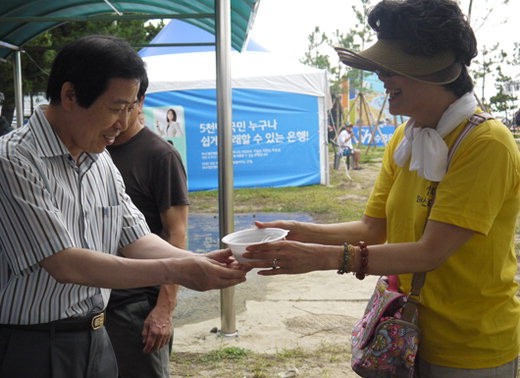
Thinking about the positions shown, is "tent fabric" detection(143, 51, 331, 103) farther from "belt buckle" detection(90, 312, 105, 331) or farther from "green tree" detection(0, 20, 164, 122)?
"belt buckle" detection(90, 312, 105, 331)

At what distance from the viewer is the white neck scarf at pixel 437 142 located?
2.06m

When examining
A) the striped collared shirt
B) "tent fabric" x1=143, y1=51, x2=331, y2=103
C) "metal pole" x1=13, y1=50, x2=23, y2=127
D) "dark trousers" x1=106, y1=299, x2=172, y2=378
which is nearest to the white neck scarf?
the striped collared shirt

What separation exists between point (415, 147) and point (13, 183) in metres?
1.32

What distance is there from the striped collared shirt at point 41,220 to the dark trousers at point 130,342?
2.83 feet

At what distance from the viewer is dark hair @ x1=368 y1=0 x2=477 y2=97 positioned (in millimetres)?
2027

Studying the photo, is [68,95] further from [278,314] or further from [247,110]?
[247,110]

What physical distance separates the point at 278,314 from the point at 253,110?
28.8 ft

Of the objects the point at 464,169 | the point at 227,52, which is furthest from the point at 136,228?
the point at 227,52

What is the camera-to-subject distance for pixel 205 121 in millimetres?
13633

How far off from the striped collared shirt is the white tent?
36.8 ft

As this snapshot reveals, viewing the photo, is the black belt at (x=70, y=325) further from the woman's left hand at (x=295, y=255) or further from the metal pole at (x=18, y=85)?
the metal pole at (x=18, y=85)

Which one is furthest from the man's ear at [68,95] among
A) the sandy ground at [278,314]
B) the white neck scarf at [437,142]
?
the sandy ground at [278,314]

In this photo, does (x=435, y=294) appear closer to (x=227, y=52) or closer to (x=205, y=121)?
(x=227, y=52)

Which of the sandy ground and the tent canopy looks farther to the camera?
the tent canopy
